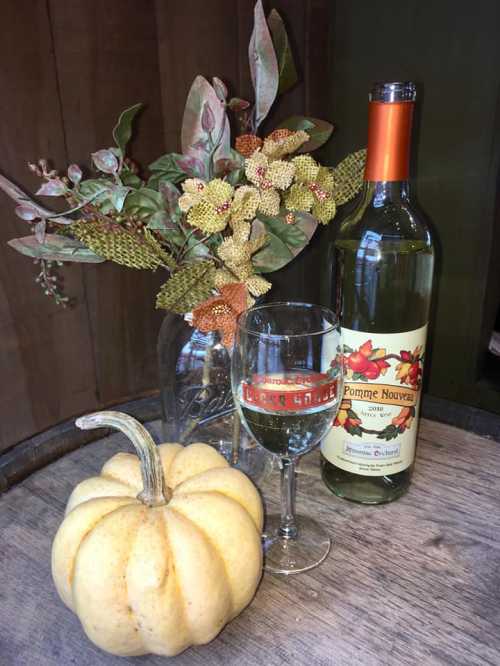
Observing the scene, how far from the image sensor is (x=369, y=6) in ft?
3.51

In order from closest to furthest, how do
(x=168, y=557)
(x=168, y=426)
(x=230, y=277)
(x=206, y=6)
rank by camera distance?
1. (x=168, y=557)
2. (x=230, y=277)
3. (x=168, y=426)
4. (x=206, y=6)

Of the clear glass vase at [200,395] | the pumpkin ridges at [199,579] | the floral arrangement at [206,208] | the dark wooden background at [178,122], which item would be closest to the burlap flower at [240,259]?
the floral arrangement at [206,208]

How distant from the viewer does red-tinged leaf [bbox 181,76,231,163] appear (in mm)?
525

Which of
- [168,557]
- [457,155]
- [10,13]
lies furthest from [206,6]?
[168,557]

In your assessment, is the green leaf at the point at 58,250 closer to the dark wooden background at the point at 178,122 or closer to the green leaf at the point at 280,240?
the green leaf at the point at 280,240

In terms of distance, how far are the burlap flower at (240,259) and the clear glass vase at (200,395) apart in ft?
0.34

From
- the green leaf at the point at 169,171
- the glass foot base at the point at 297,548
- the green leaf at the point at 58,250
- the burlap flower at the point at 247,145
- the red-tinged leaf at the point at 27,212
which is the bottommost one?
the glass foot base at the point at 297,548

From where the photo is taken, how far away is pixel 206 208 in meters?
0.50

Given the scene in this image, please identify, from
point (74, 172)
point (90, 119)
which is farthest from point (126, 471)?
point (90, 119)

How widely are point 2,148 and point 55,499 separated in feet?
1.54

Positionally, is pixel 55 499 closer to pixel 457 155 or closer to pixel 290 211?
pixel 290 211

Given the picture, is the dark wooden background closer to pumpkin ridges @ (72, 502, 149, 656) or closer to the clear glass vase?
the clear glass vase

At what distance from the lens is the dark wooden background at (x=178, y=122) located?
805 millimetres

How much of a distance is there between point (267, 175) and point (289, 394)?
0.19 m
